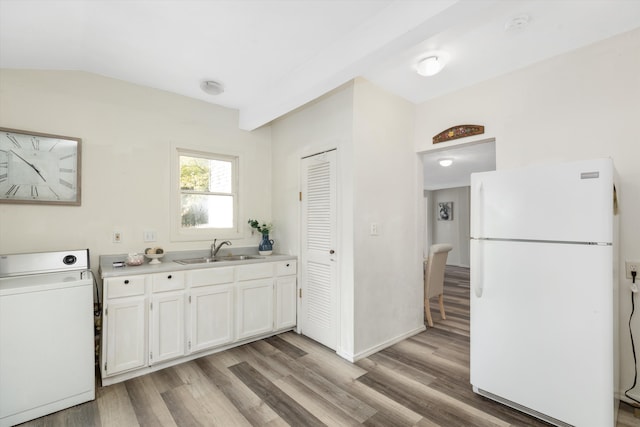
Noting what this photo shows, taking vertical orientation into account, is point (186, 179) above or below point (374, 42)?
below

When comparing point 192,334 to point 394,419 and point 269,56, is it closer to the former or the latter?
point 394,419

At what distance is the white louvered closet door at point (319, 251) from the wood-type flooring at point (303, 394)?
0.87 feet

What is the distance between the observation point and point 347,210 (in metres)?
2.71

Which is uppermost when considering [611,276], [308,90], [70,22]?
[70,22]

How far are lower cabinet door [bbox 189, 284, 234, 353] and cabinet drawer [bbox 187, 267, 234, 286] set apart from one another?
46 mm

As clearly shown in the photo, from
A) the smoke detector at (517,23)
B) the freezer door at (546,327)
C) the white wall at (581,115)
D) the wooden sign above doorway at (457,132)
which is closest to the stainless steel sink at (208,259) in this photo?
the freezer door at (546,327)

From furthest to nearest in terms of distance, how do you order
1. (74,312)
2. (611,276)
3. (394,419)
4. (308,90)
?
1. (308,90)
2. (74,312)
3. (394,419)
4. (611,276)

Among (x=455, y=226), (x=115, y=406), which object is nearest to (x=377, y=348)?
(x=115, y=406)

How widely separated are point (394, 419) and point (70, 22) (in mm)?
3216

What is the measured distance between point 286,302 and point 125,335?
4.82 feet

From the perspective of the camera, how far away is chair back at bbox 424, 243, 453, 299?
359cm

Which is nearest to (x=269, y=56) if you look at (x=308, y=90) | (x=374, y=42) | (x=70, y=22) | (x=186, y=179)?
(x=308, y=90)

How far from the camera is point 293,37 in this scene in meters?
2.07

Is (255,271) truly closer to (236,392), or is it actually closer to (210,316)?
(210,316)
